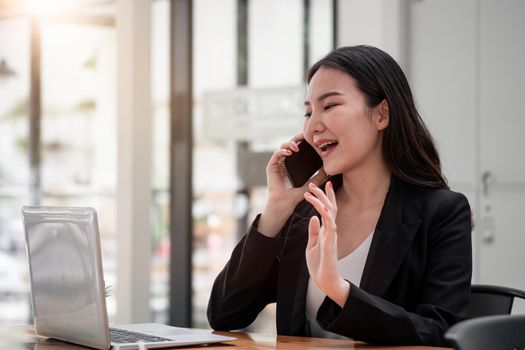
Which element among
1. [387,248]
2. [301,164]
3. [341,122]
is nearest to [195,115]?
[301,164]

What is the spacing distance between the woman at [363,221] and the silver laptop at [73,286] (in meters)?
0.29

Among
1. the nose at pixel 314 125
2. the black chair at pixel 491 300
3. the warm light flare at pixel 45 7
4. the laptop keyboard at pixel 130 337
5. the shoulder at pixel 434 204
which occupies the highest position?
the warm light flare at pixel 45 7

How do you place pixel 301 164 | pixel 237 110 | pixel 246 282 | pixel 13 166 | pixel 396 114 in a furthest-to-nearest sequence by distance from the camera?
pixel 13 166, pixel 237 110, pixel 301 164, pixel 246 282, pixel 396 114

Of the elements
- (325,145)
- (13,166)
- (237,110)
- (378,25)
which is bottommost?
(13,166)

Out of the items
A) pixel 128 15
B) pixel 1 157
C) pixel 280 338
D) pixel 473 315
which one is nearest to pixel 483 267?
pixel 473 315

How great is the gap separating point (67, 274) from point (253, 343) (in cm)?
46

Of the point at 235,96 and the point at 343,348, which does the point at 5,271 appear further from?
the point at 343,348

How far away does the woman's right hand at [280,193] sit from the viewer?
240cm

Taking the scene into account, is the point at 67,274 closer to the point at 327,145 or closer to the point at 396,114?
the point at 327,145

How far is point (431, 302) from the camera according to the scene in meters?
2.11

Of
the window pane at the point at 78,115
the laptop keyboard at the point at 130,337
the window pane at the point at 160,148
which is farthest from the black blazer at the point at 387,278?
the window pane at the point at 78,115

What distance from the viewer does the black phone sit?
2494 millimetres

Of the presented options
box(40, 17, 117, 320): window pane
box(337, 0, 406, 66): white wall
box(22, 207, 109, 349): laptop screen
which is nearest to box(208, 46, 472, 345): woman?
box(22, 207, 109, 349): laptop screen

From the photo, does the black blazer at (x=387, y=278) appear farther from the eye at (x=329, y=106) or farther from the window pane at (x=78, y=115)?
the window pane at (x=78, y=115)
